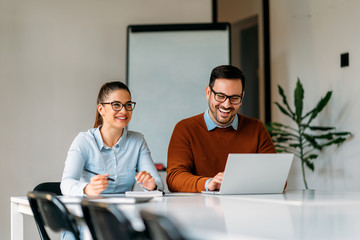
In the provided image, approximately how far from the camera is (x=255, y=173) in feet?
7.06

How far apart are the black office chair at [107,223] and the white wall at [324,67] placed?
133 inches

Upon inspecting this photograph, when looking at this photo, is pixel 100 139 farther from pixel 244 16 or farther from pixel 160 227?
pixel 244 16

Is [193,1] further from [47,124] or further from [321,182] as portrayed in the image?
[321,182]

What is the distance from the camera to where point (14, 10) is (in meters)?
4.51

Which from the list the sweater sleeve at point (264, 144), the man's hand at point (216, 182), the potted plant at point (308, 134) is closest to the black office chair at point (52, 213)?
the man's hand at point (216, 182)

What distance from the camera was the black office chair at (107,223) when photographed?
97 centimetres

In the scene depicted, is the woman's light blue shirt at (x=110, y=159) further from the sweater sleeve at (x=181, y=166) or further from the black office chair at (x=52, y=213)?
the black office chair at (x=52, y=213)

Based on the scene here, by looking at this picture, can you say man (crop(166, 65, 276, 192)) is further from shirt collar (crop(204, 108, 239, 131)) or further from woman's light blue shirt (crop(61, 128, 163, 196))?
woman's light blue shirt (crop(61, 128, 163, 196))

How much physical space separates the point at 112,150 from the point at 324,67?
8.86 feet

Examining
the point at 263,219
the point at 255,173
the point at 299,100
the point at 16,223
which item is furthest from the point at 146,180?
the point at 299,100

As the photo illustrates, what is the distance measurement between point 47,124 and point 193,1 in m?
1.86

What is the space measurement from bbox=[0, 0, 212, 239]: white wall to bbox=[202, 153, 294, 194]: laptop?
2.55 meters

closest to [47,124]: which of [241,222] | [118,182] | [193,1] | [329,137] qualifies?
[193,1]

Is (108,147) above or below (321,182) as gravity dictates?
above
